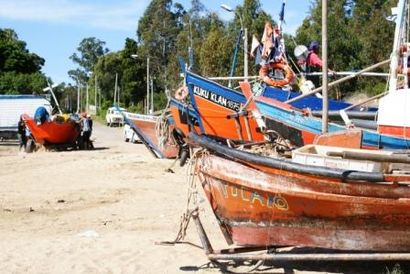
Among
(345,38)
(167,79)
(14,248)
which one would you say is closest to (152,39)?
(167,79)

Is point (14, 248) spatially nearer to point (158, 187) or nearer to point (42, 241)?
point (42, 241)

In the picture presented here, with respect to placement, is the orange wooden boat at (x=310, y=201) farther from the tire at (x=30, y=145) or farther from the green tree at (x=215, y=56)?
the green tree at (x=215, y=56)

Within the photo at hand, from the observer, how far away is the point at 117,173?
16359 millimetres

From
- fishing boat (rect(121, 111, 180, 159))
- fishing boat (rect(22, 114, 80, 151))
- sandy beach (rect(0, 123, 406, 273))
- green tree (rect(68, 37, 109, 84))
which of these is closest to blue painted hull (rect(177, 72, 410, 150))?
sandy beach (rect(0, 123, 406, 273))

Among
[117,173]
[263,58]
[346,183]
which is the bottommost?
[117,173]

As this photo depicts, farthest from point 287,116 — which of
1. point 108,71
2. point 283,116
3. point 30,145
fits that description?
point 108,71

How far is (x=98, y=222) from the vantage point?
976cm

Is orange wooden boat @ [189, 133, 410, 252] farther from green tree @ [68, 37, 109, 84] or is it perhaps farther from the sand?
green tree @ [68, 37, 109, 84]

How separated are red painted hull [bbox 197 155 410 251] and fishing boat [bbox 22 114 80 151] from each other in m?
18.8

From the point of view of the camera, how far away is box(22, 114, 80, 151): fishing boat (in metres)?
24.8

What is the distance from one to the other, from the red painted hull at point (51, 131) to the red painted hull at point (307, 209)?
18.8m

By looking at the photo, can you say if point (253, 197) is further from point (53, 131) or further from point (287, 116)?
point (53, 131)

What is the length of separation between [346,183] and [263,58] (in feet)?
32.4

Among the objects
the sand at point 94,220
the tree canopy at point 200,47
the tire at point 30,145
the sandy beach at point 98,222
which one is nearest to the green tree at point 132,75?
the tree canopy at point 200,47
